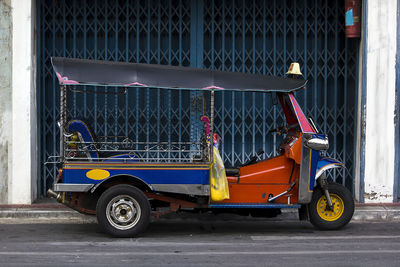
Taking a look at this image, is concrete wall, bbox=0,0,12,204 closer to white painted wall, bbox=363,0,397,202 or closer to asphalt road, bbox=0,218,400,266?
asphalt road, bbox=0,218,400,266

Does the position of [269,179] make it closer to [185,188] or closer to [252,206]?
[252,206]

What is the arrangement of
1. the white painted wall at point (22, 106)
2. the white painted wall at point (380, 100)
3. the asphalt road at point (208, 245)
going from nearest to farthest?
the asphalt road at point (208, 245) → the white painted wall at point (22, 106) → the white painted wall at point (380, 100)

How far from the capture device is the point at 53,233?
7.76m

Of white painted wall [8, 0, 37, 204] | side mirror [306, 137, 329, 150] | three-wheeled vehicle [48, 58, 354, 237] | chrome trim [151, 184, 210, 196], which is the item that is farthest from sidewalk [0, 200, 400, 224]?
side mirror [306, 137, 329, 150]

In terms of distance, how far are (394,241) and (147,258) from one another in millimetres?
2973

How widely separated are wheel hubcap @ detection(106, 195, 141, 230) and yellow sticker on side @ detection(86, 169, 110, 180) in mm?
295

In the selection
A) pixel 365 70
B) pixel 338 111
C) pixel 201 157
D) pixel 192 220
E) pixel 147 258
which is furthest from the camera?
pixel 338 111

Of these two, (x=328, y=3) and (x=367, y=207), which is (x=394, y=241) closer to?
(x=367, y=207)

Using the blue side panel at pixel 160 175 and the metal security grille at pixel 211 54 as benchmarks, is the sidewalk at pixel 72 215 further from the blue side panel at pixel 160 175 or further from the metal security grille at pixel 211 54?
the blue side panel at pixel 160 175

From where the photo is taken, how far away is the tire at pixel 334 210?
770 centimetres

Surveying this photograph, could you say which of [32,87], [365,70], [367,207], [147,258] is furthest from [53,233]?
[365,70]

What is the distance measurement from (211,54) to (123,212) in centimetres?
377

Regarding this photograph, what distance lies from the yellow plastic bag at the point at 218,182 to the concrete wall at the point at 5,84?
11.8ft

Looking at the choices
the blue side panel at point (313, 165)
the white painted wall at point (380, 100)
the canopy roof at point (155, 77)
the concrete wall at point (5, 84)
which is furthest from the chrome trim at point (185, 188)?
the white painted wall at point (380, 100)
